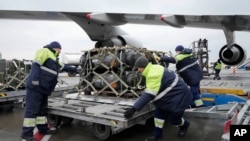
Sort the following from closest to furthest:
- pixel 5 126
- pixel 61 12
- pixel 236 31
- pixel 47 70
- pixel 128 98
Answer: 1. pixel 47 70
2. pixel 128 98
3. pixel 5 126
4. pixel 61 12
5. pixel 236 31

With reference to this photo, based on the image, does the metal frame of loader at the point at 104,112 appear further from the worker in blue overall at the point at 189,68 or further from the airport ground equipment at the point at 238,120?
the worker in blue overall at the point at 189,68

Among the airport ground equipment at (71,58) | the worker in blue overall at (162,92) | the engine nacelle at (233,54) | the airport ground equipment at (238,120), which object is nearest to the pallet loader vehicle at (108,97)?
the worker in blue overall at (162,92)

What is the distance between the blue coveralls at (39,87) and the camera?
531cm

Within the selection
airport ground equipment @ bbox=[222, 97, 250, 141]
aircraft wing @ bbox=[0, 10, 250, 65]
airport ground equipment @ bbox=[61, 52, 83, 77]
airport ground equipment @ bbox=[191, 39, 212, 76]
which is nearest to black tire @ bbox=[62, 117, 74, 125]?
aircraft wing @ bbox=[0, 10, 250, 65]

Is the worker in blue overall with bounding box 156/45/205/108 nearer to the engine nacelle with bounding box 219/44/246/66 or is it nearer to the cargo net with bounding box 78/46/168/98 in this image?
the cargo net with bounding box 78/46/168/98

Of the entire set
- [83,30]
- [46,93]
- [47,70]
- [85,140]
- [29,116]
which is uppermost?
[83,30]

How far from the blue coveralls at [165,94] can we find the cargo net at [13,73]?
5.39 metres

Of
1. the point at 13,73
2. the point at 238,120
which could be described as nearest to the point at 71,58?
the point at 13,73

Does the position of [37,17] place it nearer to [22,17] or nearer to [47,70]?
[22,17]

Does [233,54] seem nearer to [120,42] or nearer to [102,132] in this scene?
[120,42]

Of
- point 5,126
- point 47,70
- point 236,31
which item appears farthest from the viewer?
point 236,31

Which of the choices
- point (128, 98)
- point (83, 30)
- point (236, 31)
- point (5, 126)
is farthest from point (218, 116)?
point (236, 31)

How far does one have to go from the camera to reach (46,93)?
18.1ft

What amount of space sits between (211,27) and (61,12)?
6.68m
